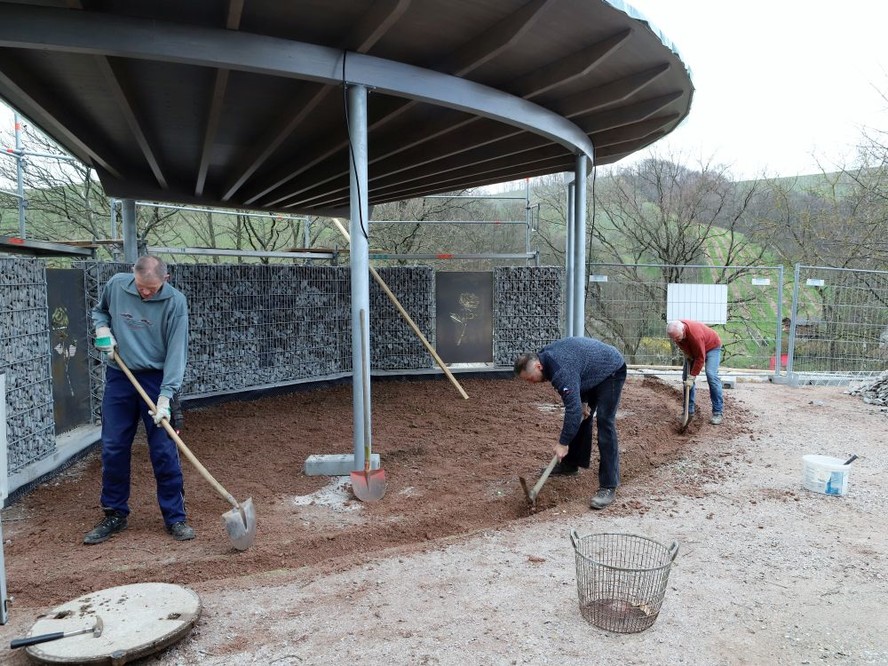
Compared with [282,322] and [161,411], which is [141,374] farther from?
[282,322]

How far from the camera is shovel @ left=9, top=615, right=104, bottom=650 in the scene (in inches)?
97.3

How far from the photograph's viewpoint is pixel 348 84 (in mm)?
4414

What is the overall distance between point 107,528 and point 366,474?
72.7 inches

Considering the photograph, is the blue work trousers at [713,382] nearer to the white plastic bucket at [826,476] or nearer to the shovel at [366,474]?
the white plastic bucket at [826,476]

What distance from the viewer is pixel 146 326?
392cm

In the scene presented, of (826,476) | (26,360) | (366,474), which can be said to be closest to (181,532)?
(366,474)

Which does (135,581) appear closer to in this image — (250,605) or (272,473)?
(250,605)

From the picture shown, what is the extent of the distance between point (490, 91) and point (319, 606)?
4332mm

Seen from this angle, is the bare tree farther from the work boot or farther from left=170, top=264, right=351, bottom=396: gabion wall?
the work boot

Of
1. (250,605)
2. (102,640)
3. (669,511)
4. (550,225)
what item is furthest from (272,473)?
(550,225)

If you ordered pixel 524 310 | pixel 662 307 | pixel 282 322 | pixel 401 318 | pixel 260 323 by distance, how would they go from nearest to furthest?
1. pixel 260 323
2. pixel 282 322
3. pixel 401 318
4. pixel 524 310
5. pixel 662 307

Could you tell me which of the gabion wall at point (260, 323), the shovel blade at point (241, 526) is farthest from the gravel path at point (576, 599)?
the gabion wall at point (260, 323)

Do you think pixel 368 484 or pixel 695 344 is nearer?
pixel 368 484

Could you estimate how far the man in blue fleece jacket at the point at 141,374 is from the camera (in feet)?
12.8
